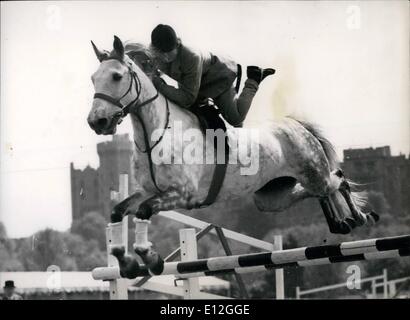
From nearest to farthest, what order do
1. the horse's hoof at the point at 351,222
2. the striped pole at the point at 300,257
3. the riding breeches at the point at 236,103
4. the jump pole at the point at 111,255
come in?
1. the striped pole at the point at 300,257
2. the riding breeches at the point at 236,103
3. the horse's hoof at the point at 351,222
4. the jump pole at the point at 111,255

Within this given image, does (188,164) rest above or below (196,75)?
below

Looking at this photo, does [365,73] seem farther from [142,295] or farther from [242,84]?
[142,295]

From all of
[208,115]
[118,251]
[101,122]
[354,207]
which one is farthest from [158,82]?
[354,207]

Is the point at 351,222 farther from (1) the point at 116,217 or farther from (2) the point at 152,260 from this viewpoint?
(1) the point at 116,217

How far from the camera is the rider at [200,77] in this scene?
14.2ft

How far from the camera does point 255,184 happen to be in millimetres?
4508

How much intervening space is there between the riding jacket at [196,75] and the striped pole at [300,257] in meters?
0.62

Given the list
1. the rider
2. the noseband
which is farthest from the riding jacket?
the noseband

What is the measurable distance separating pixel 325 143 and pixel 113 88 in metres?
0.94

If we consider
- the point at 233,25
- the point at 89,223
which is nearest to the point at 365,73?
the point at 233,25

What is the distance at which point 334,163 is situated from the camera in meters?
4.66

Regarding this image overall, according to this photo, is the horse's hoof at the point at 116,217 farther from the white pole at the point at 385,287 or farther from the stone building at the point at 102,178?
the white pole at the point at 385,287

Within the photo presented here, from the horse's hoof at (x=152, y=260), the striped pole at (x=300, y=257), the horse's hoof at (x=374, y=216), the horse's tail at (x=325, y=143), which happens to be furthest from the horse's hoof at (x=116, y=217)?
the horse's hoof at (x=374, y=216)

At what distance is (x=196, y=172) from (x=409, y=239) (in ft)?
2.72
